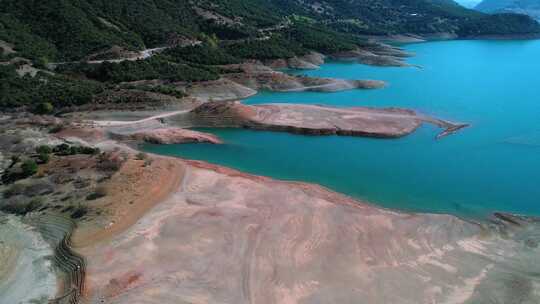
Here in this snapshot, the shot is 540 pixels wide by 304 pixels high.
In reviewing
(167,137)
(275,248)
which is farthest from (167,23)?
(275,248)

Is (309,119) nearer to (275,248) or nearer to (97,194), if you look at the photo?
(275,248)

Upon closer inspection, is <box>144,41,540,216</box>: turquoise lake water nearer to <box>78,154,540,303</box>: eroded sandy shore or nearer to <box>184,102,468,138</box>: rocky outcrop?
<box>184,102,468,138</box>: rocky outcrop

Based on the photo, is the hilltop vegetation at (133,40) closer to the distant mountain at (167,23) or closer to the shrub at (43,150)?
the distant mountain at (167,23)

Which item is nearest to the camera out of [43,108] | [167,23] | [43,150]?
[43,150]

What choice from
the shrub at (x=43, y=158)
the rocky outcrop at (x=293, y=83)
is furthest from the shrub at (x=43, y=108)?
the rocky outcrop at (x=293, y=83)

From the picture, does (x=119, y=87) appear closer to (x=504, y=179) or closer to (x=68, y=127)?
(x=68, y=127)

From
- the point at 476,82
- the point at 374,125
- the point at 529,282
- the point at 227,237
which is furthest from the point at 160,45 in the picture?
the point at 529,282
